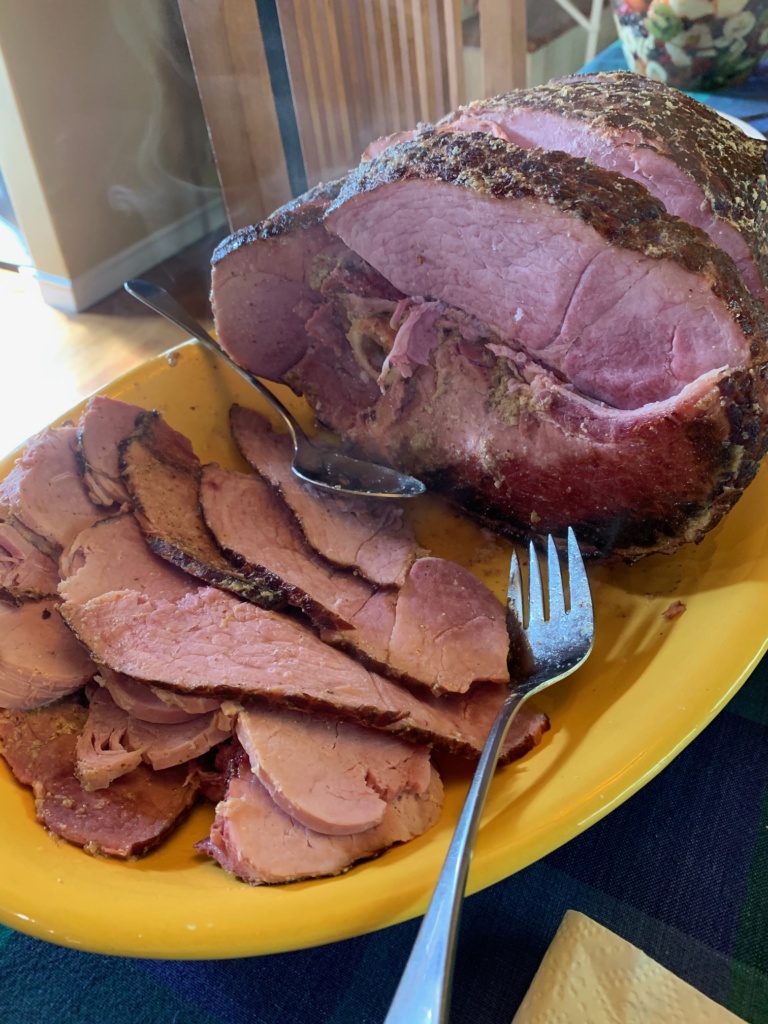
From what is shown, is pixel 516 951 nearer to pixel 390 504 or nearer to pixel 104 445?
pixel 390 504

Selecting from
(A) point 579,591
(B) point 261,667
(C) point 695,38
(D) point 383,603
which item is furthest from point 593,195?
(C) point 695,38

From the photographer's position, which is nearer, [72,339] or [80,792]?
[80,792]

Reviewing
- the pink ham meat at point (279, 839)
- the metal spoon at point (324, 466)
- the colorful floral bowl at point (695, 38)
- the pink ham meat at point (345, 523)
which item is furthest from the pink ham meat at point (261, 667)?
the colorful floral bowl at point (695, 38)

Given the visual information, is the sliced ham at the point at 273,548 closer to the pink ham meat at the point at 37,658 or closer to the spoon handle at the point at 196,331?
the spoon handle at the point at 196,331

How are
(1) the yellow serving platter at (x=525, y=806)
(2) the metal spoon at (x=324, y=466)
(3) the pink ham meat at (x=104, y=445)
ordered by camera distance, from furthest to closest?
(2) the metal spoon at (x=324, y=466) → (3) the pink ham meat at (x=104, y=445) → (1) the yellow serving platter at (x=525, y=806)

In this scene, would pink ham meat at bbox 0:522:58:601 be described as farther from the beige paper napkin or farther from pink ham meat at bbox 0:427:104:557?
the beige paper napkin

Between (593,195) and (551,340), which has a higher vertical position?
(593,195)
